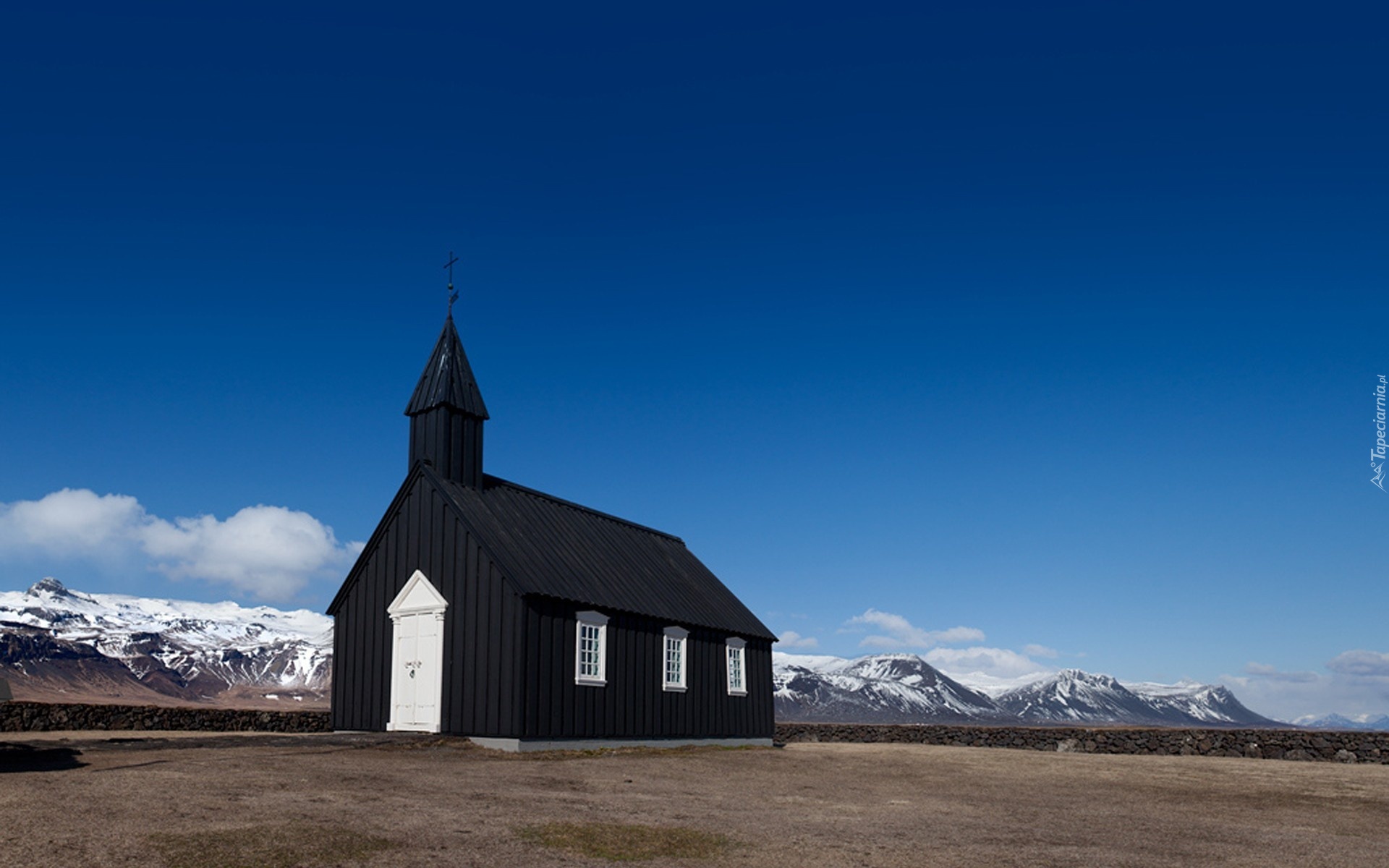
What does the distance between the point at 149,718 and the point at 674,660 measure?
15619 mm

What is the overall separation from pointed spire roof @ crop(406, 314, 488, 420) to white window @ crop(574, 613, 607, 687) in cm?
678

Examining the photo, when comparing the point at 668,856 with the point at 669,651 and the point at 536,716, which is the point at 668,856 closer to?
the point at 536,716

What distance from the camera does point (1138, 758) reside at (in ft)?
103

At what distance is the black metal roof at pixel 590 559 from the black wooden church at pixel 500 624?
0.24 feet

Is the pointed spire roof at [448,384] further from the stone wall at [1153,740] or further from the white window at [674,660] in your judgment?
the stone wall at [1153,740]

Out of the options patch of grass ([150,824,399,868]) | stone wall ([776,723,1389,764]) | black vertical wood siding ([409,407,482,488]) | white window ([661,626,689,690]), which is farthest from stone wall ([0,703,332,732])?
stone wall ([776,723,1389,764])

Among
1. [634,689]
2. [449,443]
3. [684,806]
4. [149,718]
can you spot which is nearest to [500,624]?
[634,689]

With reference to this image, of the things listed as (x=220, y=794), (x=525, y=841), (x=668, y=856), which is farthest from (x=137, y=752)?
(x=668, y=856)

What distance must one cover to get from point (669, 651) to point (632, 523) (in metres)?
7.18

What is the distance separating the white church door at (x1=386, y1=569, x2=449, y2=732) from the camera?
26.5 meters

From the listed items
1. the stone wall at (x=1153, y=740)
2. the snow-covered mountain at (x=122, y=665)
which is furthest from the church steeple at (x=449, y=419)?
the snow-covered mountain at (x=122, y=665)

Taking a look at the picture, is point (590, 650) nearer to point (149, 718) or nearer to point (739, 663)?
point (739, 663)

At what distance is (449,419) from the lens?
95.7 feet

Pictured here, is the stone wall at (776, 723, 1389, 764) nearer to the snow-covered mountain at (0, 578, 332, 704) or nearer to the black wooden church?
the black wooden church
